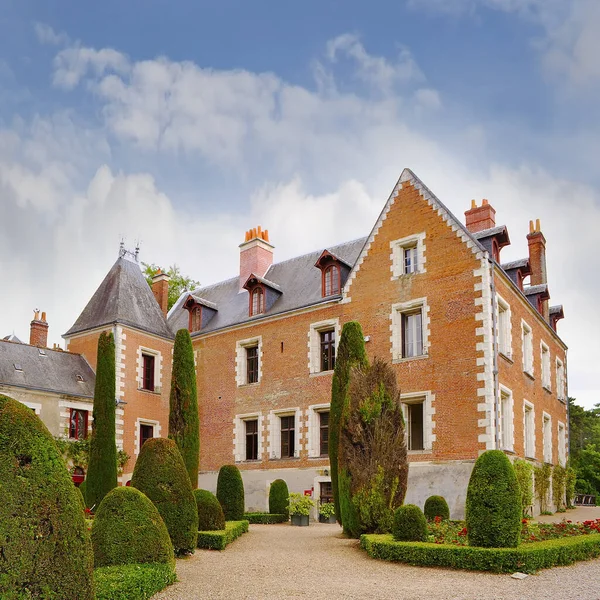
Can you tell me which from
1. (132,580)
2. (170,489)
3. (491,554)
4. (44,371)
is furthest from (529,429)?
(132,580)

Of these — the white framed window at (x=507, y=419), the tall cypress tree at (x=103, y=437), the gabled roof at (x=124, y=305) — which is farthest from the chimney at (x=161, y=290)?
the white framed window at (x=507, y=419)

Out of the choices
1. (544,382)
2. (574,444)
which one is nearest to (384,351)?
(544,382)

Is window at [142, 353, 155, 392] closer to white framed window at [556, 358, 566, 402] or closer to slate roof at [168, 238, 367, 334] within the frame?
slate roof at [168, 238, 367, 334]

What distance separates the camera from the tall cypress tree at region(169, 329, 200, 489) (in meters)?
17.1

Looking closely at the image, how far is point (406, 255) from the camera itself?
2062 centimetres

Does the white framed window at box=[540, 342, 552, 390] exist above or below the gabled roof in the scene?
below

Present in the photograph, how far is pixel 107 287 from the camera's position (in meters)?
25.9

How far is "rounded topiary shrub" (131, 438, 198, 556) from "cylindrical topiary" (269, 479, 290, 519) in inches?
344

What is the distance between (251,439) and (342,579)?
14.5m

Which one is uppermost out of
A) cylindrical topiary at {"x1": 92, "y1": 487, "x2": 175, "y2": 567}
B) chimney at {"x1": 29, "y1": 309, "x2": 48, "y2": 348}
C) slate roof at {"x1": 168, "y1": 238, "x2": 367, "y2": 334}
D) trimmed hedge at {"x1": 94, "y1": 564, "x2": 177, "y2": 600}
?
slate roof at {"x1": 168, "y1": 238, "x2": 367, "y2": 334}

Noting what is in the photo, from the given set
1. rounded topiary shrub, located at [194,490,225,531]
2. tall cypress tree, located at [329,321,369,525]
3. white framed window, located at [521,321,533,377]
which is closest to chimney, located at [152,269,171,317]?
tall cypress tree, located at [329,321,369,525]

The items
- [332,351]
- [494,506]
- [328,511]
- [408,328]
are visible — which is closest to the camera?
[494,506]

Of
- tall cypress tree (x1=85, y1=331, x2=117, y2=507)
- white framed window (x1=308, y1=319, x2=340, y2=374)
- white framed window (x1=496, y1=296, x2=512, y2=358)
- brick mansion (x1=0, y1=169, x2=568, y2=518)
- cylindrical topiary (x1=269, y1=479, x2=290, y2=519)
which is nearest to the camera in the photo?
tall cypress tree (x1=85, y1=331, x2=117, y2=507)

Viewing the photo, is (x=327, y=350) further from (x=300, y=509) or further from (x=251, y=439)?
(x=300, y=509)
